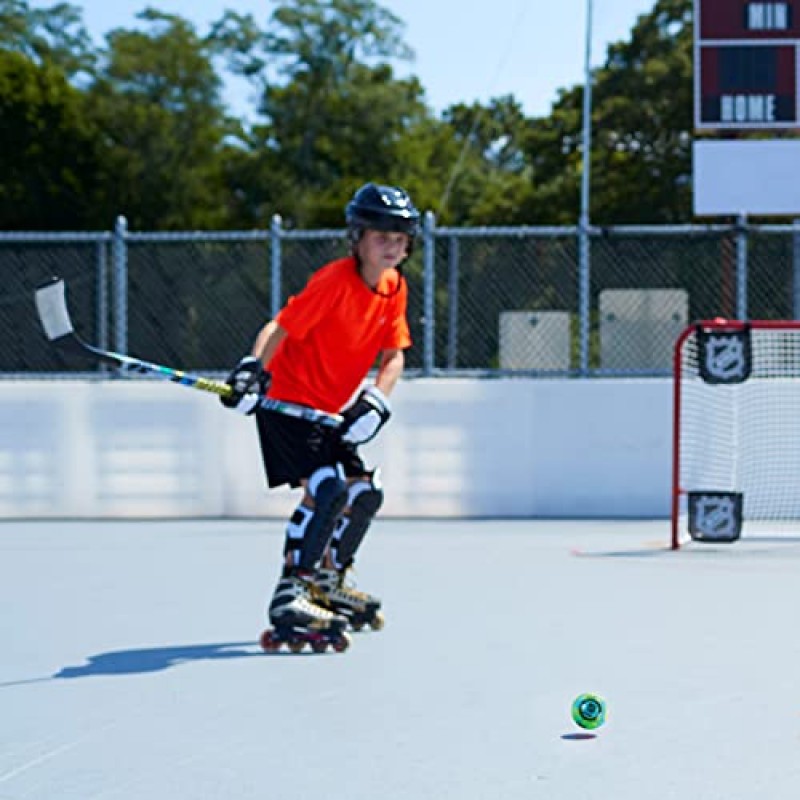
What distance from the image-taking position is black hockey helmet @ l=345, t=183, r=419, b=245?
7461 millimetres

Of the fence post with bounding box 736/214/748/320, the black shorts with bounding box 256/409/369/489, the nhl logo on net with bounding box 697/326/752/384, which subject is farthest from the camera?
the fence post with bounding box 736/214/748/320

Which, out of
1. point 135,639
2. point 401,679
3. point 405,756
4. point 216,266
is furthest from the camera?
point 216,266

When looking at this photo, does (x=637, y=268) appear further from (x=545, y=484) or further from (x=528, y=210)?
(x=528, y=210)

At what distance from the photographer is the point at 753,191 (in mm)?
15938

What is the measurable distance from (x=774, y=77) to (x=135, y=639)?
11299 millimetres

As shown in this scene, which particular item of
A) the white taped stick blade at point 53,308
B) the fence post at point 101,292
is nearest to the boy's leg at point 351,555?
the white taped stick blade at point 53,308

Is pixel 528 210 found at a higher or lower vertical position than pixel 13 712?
higher

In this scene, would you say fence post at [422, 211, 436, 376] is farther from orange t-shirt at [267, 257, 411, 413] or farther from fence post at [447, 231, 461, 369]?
orange t-shirt at [267, 257, 411, 413]

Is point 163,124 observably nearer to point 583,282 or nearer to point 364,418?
point 583,282

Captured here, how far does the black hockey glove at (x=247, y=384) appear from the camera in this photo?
718cm

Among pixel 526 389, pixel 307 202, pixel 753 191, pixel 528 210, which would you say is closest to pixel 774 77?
pixel 753 191

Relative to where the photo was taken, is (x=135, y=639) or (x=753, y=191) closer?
(x=135, y=639)

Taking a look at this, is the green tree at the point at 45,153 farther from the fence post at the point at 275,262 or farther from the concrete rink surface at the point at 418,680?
the concrete rink surface at the point at 418,680

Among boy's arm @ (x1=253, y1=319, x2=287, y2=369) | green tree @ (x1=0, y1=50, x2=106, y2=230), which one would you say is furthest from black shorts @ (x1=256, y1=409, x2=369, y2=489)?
green tree @ (x1=0, y1=50, x2=106, y2=230)
